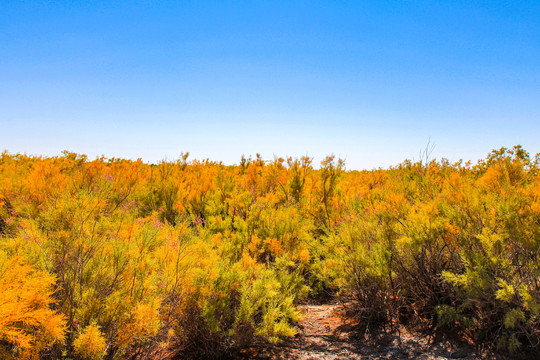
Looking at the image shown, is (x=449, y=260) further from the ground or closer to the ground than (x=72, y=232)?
closer to the ground

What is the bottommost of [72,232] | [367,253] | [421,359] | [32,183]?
[421,359]

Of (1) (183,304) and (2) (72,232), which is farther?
(1) (183,304)

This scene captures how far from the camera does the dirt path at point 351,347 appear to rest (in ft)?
9.02

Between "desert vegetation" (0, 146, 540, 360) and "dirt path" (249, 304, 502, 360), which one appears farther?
"dirt path" (249, 304, 502, 360)

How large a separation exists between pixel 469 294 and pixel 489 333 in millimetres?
532

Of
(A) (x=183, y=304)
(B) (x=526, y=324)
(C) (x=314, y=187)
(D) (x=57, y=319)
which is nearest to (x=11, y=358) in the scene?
(D) (x=57, y=319)

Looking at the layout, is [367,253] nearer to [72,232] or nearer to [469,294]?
[469,294]

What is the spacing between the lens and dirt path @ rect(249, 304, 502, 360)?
2.75 metres

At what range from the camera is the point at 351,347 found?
295 cm

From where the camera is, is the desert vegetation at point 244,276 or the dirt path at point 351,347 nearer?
the desert vegetation at point 244,276

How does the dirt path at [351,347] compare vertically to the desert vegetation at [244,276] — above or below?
below

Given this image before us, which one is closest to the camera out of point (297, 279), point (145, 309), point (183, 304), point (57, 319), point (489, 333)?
point (57, 319)

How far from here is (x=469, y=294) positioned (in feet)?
9.22

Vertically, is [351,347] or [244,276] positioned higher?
[244,276]
